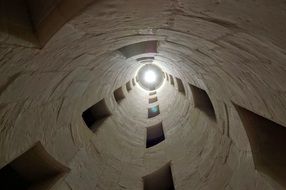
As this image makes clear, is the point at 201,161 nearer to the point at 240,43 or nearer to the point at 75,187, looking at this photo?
the point at 75,187

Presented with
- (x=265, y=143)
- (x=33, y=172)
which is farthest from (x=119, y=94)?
(x=265, y=143)

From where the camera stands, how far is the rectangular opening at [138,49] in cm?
539

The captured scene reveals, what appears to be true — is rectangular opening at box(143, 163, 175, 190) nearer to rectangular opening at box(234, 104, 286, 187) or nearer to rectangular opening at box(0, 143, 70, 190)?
rectangular opening at box(0, 143, 70, 190)

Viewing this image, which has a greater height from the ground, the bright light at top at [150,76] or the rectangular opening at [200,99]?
the bright light at top at [150,76]

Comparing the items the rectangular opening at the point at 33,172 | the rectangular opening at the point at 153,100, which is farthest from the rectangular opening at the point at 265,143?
the rectangular opening at the point at 153,100

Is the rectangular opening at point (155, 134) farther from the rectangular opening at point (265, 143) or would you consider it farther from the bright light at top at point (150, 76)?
the bright light at top at point (150, 76)

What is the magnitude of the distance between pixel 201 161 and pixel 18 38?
447 centimetres

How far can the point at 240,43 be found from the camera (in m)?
2.31

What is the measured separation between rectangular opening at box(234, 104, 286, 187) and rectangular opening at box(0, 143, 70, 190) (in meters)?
3.11

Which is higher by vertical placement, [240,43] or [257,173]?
[240,43]

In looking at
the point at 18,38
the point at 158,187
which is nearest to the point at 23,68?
the point at 18,38

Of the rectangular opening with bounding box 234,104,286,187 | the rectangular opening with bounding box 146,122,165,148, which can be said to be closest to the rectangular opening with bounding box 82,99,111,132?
the rectangular opening with bounding box 146,122,165,148

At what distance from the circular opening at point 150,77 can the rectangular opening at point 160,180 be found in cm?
844

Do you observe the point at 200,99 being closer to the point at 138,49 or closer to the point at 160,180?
the point at 138,49
